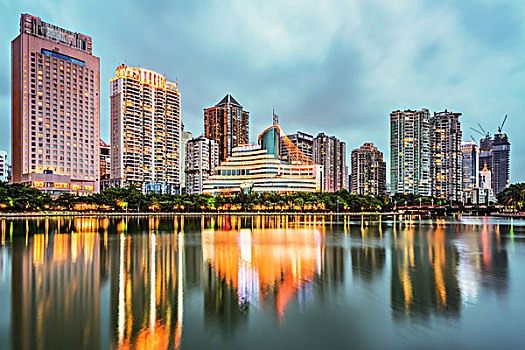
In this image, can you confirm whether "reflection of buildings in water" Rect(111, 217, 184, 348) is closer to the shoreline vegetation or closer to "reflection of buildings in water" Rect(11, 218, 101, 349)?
"reflection of buildings in water" Rect(11, 218, 101, 349)

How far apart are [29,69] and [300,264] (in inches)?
7886

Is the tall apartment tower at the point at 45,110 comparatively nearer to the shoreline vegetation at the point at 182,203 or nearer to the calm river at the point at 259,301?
the shoreline vegetation at the point at 182,203

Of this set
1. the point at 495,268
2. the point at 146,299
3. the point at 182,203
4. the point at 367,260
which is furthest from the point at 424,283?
the point at 182,203

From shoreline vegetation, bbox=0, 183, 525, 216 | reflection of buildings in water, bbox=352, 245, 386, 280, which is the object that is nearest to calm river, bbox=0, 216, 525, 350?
reflection of buildings in water, bbox=352, 245, 386, 280

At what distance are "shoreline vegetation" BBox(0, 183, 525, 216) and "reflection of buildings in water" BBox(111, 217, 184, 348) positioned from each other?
10880 cm

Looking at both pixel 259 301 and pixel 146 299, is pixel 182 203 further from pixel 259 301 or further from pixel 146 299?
pixel 259 301

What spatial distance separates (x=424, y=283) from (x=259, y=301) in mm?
12384

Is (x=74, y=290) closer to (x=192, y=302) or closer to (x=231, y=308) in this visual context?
(x=192, y=302)

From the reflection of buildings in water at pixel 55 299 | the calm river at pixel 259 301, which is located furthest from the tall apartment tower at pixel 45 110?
the calm river at pixel 259 301

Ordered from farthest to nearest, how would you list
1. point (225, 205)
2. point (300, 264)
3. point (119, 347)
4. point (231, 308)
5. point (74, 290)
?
1. point (225, 205)
2. point (300, 264)
3. point (74, 290)
4. point (231, 308)
5. point (119, 347)

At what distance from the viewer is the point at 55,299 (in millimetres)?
21172

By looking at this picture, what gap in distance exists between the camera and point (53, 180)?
183000 mm

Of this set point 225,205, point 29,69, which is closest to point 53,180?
point 29,69

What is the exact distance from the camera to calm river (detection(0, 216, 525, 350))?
622 inches
